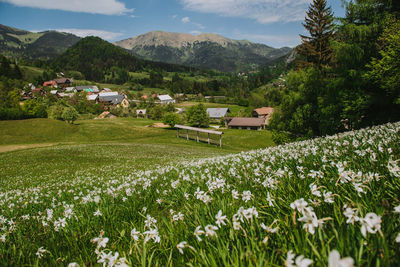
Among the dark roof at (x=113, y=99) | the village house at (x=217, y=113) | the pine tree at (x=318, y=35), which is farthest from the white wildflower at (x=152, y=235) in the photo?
the dark roof at (x=113, y=99)

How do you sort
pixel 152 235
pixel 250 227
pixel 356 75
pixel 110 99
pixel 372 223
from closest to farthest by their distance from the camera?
pixel 372 223, pixel 152 235, pixel 250 227, pixel 356 75, pixel 110 99

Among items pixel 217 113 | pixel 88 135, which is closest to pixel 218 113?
pixel 217 113

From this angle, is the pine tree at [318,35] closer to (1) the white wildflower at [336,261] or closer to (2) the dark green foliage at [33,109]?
(1) the white wildflower at [336,261]

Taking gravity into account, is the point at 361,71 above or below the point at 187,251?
above

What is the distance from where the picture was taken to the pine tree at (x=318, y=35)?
1537 inches

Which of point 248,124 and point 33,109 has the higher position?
point 33,109

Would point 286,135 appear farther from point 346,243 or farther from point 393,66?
point 346,243

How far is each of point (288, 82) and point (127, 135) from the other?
48.5 metres

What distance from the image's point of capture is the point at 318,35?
40.2m

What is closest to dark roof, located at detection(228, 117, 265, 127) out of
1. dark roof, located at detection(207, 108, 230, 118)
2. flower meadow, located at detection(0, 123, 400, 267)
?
dark roof, located at detection(207, 108, 230, 118)

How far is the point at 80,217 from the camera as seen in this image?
4582mm

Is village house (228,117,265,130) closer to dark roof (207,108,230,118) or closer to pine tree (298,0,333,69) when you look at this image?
dark roof (207,108,230,118)

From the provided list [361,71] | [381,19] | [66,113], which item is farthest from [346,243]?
[66,113]

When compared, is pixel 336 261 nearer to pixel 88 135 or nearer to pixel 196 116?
pixel 88 135
